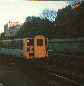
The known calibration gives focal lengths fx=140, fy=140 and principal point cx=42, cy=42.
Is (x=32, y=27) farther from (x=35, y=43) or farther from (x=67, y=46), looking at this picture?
(x=35, y=43)

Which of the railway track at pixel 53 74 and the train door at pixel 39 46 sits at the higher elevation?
the train door at pixel 39 46

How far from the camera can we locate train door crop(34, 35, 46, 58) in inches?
508

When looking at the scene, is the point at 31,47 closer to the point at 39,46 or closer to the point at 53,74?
Result: the point at 39,46

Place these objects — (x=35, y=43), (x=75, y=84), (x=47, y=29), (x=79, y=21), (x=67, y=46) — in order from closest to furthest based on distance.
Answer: (x=75, y=84)
(x=35, y=43)
(x=79, y=21)
(x=67, y=46)
(x=47, y=29)

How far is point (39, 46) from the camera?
13117 millimetres

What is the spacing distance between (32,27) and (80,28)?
23.5 metres

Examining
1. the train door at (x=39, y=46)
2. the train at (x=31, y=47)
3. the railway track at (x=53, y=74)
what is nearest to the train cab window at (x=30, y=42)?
the train at (x=31, y=47)

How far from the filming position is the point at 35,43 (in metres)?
12.9

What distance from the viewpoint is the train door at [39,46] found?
42.3 feet

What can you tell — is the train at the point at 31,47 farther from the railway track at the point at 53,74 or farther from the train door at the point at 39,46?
the railway track at the point at 53,74

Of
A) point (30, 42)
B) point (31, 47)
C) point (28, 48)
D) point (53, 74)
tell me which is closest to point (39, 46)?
point (31, 47)

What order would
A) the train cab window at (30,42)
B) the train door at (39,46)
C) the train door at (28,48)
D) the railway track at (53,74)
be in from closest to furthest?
the railway track at (53,74)
the train door at (28,48)
the train cab window at (30,42)
the train door at (39,46)

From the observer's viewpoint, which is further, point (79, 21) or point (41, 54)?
point (79, 21)

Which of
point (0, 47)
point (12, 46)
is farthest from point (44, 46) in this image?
point (0, 47)
